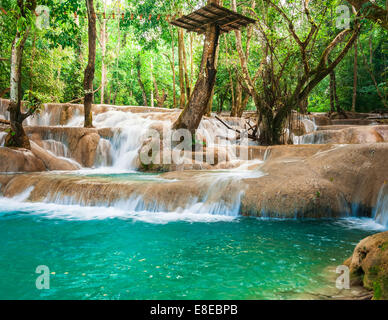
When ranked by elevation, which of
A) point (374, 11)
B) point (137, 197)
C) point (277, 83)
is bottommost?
point (137, 197)

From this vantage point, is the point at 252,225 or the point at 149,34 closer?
the point at 252,225

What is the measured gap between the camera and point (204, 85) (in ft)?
38.2

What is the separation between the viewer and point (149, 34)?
844 inches

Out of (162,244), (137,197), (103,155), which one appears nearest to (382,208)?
(162,244)

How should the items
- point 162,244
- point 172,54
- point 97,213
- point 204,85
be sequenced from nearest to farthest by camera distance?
point 162,244 → point 97,213 → point 204,85 → point 172,54

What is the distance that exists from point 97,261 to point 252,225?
2765mm

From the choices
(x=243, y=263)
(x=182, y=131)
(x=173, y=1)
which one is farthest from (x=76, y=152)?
(x=173, y=1)

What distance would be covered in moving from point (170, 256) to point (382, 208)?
4046 millimetres

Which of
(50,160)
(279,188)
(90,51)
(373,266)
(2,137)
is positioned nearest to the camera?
(373,266)

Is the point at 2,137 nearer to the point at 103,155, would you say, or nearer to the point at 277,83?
the point at 103,155

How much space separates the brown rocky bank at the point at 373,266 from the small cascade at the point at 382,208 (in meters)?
2.94

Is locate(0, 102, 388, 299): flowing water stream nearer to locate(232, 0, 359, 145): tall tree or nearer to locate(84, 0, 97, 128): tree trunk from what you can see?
locate(232, 0, 359, 145): tall tree
